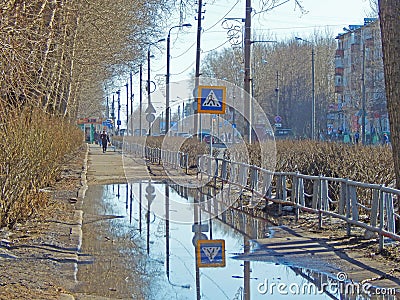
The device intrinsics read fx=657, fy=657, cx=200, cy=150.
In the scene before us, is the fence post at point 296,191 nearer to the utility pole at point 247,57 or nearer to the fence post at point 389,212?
the fence post at point 389,212

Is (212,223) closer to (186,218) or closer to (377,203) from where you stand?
(186,218)

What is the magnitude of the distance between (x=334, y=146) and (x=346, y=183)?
177 inches

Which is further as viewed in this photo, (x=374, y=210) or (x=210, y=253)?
(x=210, y=253)

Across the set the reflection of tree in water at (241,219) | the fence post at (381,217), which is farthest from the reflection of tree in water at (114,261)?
the fence post at (381,217)

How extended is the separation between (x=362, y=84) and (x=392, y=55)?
3049 cm

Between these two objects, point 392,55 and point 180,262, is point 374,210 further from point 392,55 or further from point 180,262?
point 180,262

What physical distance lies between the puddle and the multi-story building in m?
21.8

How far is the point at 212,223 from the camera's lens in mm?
13008

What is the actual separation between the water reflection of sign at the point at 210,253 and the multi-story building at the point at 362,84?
24.2 m

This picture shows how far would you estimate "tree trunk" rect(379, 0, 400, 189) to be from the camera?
794 centimetres

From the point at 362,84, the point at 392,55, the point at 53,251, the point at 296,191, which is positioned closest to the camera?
the point at 392,55

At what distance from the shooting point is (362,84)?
123 feet

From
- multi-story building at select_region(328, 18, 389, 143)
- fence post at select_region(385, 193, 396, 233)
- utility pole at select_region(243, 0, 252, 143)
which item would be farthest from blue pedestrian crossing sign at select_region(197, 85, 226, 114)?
multi-story building at select_region(328, 18, 389, 143)

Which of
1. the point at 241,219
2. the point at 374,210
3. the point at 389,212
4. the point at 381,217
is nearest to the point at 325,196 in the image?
the point at 374,210
